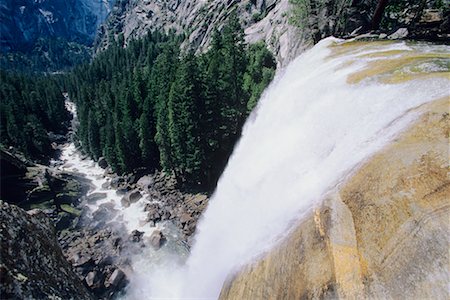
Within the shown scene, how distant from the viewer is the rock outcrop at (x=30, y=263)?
7.00 meters

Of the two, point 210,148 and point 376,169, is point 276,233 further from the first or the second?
point 210,148

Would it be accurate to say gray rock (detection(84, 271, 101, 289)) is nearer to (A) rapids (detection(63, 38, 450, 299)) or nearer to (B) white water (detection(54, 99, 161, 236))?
(B) white water (detection(54, 99, 161, 236))

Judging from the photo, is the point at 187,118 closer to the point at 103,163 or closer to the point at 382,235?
the point at 103,163

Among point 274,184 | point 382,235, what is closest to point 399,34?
point 274,184

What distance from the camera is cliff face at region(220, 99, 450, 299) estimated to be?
7445 millimetres

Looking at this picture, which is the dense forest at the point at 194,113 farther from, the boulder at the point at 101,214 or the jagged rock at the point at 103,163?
the boulder at the point at 101,214

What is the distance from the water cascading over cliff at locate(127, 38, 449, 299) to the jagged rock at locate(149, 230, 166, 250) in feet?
29.5

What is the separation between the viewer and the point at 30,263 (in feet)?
27.1

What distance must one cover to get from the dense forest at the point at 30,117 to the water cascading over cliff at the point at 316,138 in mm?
59402

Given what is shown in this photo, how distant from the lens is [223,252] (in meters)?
17.7

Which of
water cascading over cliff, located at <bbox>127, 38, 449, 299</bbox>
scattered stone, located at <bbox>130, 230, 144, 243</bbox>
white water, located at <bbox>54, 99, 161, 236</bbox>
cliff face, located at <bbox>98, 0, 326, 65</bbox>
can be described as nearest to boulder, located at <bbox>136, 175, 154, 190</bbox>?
white water, located at <bbox>54, 99, 161, 236</bbox>

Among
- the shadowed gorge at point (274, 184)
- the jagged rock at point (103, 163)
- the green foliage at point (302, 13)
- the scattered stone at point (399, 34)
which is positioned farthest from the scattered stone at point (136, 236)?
the scattered stone at point (399, 34)

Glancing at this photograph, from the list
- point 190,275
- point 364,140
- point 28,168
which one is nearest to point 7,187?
point 28,168

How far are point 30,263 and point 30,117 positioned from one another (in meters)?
80.6
